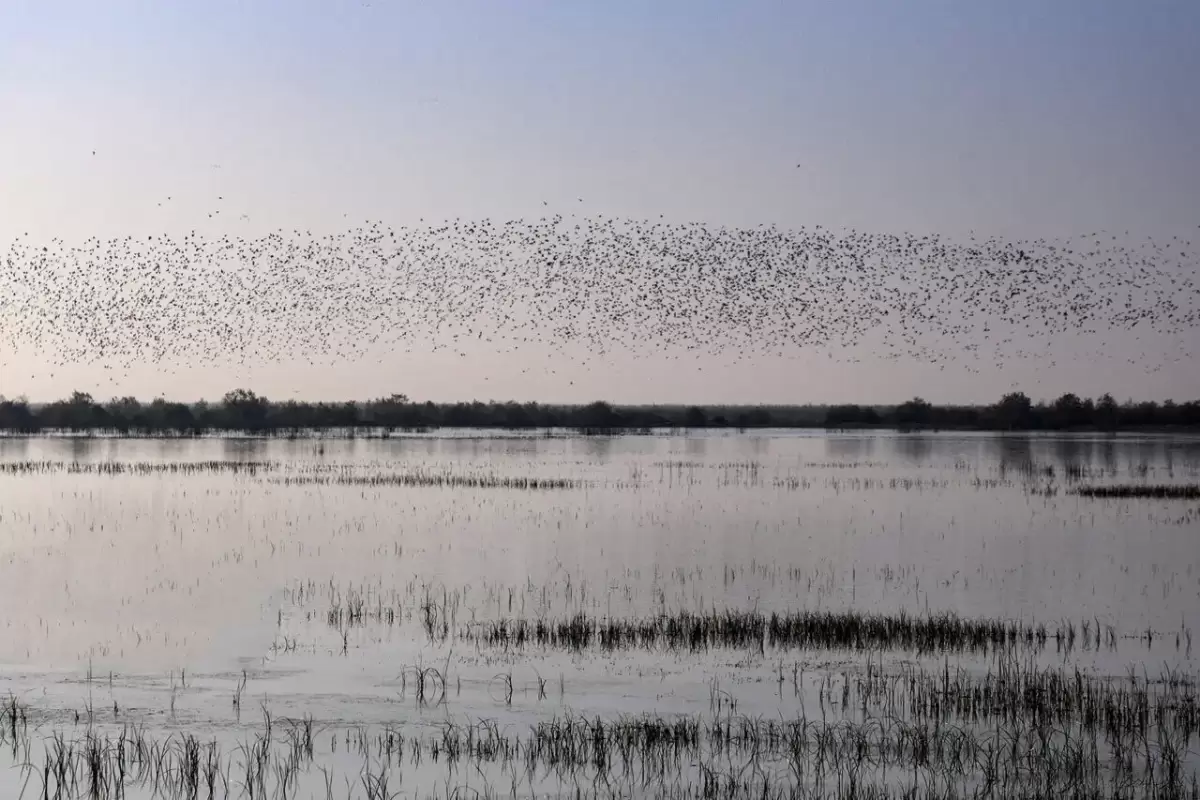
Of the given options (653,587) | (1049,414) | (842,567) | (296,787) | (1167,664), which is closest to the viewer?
(296,787)

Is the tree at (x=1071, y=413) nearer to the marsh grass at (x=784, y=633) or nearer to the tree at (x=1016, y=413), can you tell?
the tree at (x=1016, y=413)

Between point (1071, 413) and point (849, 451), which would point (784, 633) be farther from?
point (1071, 413)

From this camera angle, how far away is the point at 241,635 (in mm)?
13172

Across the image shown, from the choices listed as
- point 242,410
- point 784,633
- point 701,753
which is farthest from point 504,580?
point 242,410

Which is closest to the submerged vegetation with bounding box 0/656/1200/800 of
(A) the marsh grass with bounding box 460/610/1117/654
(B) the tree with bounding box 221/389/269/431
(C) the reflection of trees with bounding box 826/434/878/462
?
(A) the marsh grass with bounding box 460/610/1117/654

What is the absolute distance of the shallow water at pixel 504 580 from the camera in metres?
10.7

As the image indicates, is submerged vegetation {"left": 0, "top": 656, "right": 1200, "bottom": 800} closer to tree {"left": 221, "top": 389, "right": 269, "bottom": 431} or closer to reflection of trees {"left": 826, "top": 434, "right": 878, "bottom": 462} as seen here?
reflection of trees {"left": 826, "top": 434, "right": 878, "bottom": 462}

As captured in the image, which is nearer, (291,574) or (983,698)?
(983,698)

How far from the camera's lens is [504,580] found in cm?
1722

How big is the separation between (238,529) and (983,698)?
53.8 feet

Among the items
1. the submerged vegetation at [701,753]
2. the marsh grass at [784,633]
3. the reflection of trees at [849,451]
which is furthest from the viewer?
the reflection of trees at [849,451]

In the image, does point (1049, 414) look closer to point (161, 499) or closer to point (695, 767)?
point (161, 499)

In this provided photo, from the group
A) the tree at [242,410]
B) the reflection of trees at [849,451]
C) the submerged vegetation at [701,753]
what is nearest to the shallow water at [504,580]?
the submerged vegetation at [701,753]

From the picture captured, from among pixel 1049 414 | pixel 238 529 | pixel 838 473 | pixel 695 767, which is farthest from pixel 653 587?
pixel 1049 414
